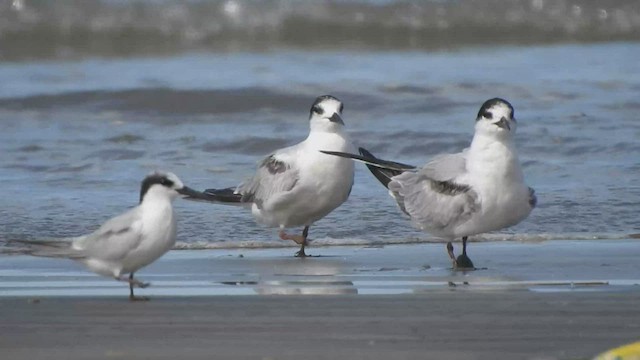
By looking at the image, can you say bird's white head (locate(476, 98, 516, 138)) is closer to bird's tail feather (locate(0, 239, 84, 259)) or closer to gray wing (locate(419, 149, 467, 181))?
gray wing (locate(419, 149, 467, 181))

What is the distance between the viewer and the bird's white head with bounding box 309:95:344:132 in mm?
8125

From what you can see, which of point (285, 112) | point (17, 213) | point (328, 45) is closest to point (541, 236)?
point (17, 213)

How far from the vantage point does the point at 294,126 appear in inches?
493

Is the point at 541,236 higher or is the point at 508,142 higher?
the point at 508,142

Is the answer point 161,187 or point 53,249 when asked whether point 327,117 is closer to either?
point 161,187

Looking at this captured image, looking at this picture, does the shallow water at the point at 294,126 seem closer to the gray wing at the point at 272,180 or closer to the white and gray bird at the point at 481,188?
the gray wing at the point at 272,180

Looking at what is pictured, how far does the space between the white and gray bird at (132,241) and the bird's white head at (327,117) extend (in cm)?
205

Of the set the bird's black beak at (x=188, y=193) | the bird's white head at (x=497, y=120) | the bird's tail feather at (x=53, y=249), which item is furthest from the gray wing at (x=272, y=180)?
the bird's tail feather at (x=53, y=249)

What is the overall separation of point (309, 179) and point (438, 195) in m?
1.11

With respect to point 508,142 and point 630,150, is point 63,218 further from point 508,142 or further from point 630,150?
point 630,150

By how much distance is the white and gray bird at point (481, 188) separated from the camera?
22.9 ft

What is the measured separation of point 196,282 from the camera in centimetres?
653

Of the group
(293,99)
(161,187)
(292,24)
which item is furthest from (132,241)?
(292,24)

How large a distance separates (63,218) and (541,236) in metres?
2.97
